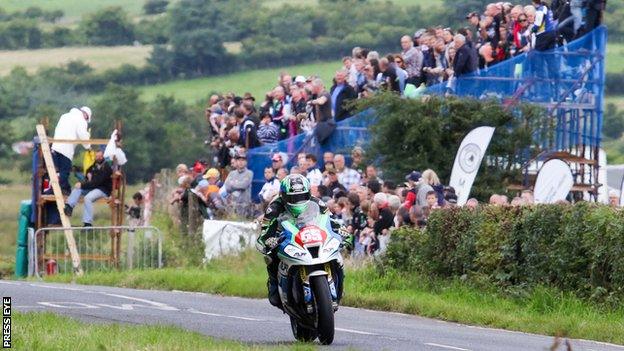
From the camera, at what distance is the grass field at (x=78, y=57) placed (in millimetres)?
104375

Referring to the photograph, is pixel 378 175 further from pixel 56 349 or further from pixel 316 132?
pixel 56 349

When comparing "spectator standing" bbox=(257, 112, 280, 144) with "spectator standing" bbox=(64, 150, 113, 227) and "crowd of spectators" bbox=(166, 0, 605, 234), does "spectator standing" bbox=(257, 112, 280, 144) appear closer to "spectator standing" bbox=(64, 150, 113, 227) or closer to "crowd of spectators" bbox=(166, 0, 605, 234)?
"crowd of spectators" bbox=(166, 0, 605, 234)

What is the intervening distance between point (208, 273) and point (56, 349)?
13113mm

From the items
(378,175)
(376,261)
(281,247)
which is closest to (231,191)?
(378,175)

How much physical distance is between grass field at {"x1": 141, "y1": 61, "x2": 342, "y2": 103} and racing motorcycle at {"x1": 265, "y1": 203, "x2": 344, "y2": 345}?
6363 cm

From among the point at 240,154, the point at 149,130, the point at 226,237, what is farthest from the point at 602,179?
the point at 149,130

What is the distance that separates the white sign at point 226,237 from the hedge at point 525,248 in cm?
480

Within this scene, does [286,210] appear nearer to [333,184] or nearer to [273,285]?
[273,285]

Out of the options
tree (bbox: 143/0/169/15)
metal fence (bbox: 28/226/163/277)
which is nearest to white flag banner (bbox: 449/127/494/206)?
metal fence (bbox: 28/226/163/277)

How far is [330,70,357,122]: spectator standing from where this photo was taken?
1262 inches

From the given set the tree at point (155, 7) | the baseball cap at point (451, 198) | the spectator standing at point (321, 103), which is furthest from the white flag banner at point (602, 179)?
the tree at point (155, 7)

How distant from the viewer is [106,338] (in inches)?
637

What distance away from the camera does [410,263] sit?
81.9 feet

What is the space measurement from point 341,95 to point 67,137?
5668 mm
